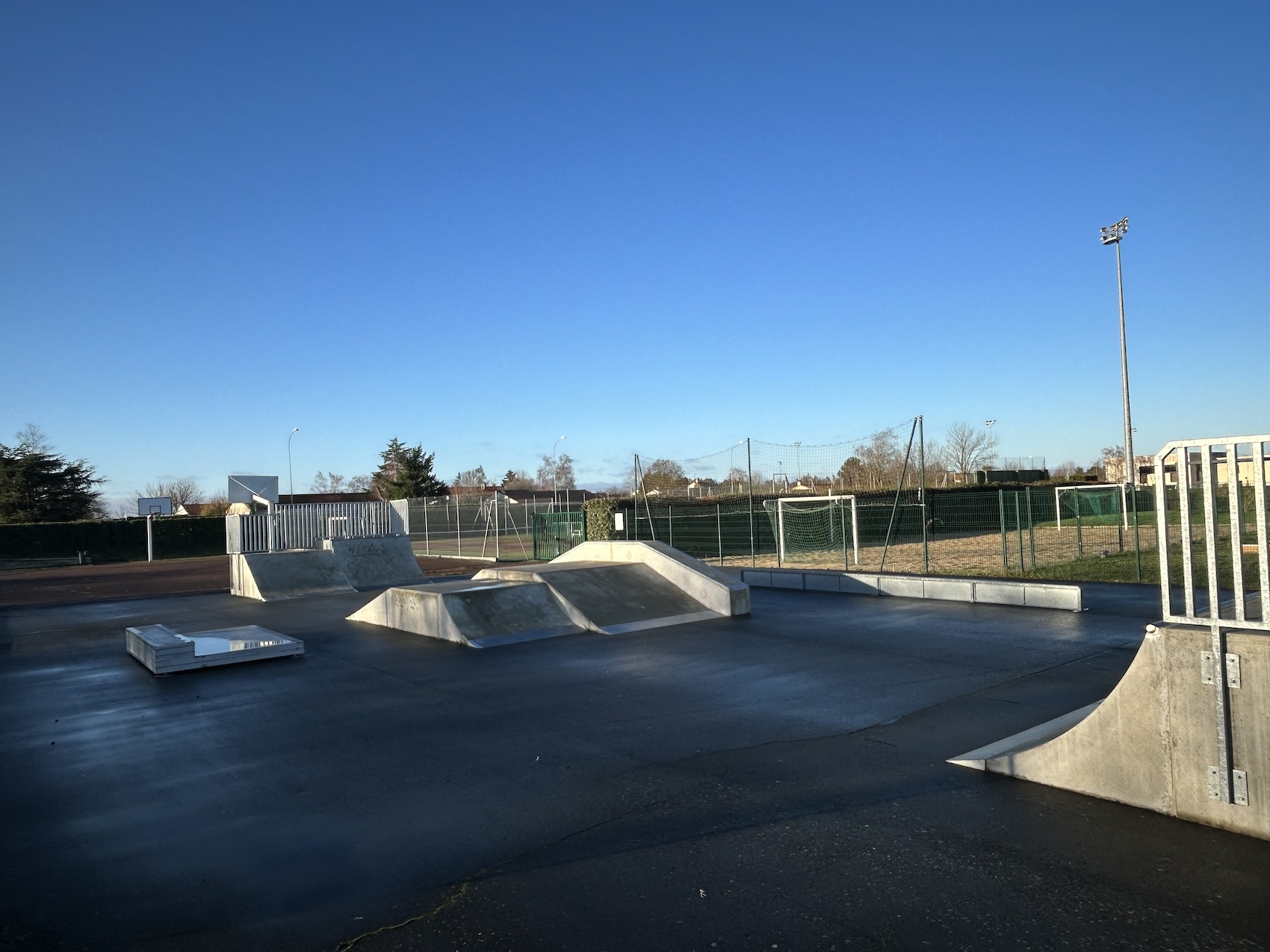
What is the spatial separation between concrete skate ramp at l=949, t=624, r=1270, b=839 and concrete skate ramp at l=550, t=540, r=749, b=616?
8.48 metres

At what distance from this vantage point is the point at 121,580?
1073 inches

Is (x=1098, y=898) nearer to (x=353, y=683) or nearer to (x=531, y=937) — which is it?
(x=531, y=937)

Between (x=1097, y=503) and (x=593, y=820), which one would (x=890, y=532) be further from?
(x=593, y=820)

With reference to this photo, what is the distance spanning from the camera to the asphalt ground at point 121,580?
70.9 feet

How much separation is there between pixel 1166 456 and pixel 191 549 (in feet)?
162

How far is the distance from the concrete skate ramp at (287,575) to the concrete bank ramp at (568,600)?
531 cm

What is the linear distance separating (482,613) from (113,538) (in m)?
41.2

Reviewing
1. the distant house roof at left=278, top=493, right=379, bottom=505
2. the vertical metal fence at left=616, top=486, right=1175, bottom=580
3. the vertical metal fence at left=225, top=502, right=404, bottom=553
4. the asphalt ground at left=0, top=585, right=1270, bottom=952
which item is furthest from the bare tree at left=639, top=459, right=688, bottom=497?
the distant house roof at left=278, top=493, right=379, bottom=505

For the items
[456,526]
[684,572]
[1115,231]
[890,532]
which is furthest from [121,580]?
[1115,231]

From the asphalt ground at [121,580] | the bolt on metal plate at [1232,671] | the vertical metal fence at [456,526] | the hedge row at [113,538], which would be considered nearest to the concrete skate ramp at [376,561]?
the asphalt ground at [121,580]

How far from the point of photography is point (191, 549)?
46000 millimetres

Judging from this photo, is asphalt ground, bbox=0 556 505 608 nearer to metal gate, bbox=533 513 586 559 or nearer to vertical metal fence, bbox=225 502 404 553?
vertical metal fence, bbox=225 502 404 553

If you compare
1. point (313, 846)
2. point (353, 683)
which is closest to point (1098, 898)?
point (313, 846)

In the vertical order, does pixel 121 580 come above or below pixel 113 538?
below
